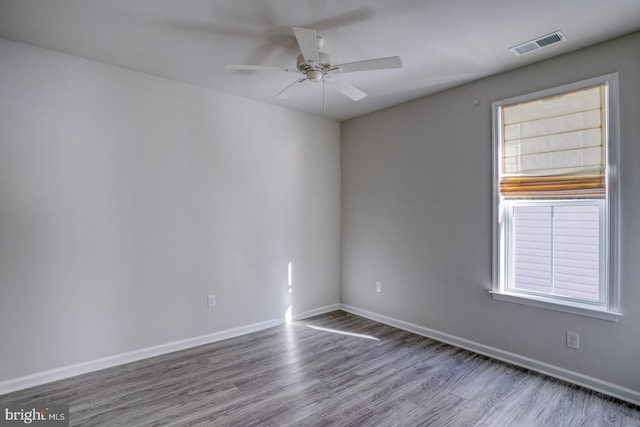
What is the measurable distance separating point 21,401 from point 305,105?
3.68 metres

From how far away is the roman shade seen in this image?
2.58 meters

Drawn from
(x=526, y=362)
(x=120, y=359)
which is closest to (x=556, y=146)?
(x=526, y=362)

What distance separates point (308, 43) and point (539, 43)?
1.83m

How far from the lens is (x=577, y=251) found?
2.69 m

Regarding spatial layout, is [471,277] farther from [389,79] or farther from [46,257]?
[46,257]

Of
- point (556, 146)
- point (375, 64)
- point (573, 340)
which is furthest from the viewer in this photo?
point (556, 146)

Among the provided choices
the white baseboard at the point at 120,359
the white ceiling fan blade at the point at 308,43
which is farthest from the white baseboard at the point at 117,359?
the white ceiling fan blade at the point at 308,43

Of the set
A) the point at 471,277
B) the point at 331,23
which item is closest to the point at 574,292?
the point at 471,277

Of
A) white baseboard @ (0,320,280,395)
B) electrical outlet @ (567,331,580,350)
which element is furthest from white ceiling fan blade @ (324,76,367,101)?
white baseboard @ (0,320,280,395)

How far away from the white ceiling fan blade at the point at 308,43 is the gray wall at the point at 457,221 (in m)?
1.86

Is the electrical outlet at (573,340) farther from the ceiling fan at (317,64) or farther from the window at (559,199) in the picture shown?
the ceiling fan at (317,64)

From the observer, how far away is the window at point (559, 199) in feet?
8.27

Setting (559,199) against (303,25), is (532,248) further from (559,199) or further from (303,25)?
(303,25)

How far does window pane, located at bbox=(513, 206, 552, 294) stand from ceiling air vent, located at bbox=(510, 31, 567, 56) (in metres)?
1.31
